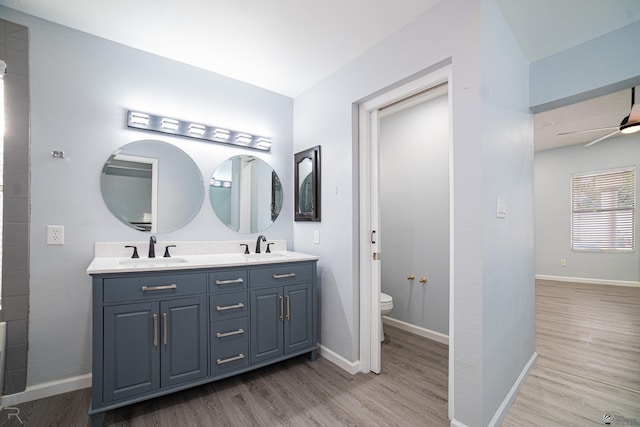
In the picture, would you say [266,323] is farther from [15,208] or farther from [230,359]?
[15,208]

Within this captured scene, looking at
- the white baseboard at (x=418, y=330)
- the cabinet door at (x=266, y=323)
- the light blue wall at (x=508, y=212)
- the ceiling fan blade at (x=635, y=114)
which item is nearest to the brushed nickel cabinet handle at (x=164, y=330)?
the cabinet door at (x=266, y=323)

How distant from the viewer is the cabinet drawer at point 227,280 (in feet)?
6.40

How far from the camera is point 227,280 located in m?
2.00

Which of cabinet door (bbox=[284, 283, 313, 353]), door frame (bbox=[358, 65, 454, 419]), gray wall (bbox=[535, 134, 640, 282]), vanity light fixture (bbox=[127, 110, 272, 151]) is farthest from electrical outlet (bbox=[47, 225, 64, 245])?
gray wall (bbox=[535, 134, 640, 282])

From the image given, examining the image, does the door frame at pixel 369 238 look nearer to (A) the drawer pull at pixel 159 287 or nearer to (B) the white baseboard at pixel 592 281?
(A) the drawer pull at pixel 159 287

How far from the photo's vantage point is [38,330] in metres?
1.87

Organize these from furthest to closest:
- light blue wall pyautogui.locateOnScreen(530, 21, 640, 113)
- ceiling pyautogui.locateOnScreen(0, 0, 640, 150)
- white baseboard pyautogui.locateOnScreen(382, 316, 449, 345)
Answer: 1. white baseboard pyautogui.locateOnScreen(382, 316, 449, 345)
2. light blue wall pyautogui.locateOnScreen(530, 21, 640, 113)
3. ceiling pyautogui.locateOnScreen(0, 0, 640, 150)

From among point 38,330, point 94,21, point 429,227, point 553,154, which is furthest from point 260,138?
point 553,154

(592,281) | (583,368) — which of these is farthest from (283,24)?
(592,281)

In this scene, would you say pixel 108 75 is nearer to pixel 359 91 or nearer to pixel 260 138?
pixel 260 138

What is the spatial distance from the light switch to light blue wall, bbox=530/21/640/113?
1117 millimetres

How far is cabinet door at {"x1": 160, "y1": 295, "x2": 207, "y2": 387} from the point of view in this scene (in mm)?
1770

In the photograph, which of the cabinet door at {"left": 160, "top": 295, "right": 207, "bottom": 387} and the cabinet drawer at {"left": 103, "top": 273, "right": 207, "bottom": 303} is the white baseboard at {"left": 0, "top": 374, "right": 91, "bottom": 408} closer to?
the cabinet door at {"left": 160, "top": 295, "right": 207, "bottom": 387}

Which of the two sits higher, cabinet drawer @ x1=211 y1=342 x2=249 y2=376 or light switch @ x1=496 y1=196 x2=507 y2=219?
light switch @ x1=496 y1=196 x2=507 y2=219
